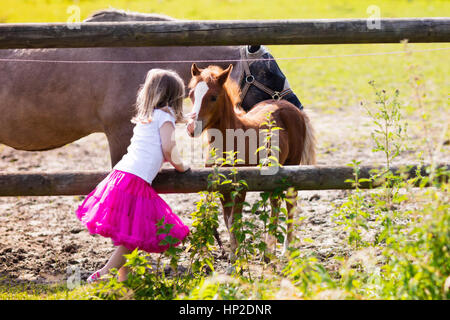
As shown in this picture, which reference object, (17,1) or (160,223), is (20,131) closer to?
(160,223)

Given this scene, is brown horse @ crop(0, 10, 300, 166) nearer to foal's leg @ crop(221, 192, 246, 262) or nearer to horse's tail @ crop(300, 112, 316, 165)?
horse's tail @ crop(300, 112, 316, 165)

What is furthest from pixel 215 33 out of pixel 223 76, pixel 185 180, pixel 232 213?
pixel 232 213

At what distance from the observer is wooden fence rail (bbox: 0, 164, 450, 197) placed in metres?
3.71

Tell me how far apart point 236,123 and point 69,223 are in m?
2.45

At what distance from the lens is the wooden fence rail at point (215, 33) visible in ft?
12.0

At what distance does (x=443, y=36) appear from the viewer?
12.5 feet

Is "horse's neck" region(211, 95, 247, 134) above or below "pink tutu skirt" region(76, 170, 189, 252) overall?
above

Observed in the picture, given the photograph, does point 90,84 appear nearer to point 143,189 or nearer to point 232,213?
point 143,189

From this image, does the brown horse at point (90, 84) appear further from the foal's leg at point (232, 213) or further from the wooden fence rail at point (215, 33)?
the wooden fence rail at point (215, 33)

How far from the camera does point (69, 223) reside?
5723 mm

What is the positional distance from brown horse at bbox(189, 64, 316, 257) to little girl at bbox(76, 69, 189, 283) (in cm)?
34

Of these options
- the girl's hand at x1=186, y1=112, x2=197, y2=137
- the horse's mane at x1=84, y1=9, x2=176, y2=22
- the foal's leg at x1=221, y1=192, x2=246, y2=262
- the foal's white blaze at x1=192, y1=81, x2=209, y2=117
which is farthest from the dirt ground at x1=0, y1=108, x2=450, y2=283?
the horse's mane at x1=84, y1=9, x2=176, y2=22

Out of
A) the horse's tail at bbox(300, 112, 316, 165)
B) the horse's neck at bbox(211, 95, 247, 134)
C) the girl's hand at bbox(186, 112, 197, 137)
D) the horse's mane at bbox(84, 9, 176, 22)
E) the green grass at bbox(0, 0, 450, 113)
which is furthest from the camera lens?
the green grass at bbox(0, 0, 450, 113)
